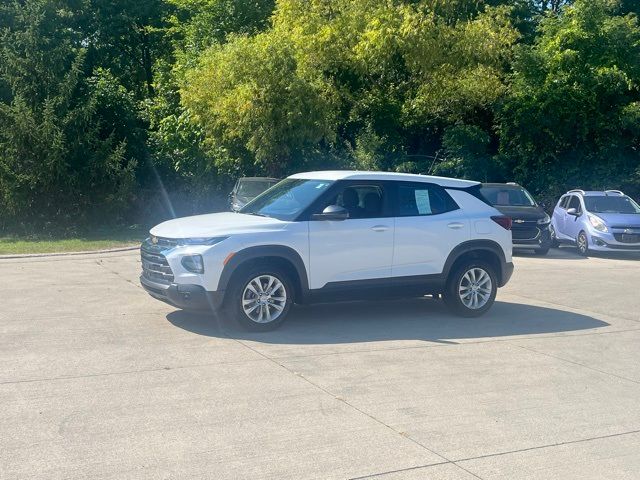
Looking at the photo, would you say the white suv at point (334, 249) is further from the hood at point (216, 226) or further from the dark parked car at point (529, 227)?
the dark parked car at point (529, 227)

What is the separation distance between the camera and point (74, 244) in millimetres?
19672

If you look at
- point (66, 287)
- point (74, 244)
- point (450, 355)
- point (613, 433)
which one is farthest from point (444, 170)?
point (613, 433)

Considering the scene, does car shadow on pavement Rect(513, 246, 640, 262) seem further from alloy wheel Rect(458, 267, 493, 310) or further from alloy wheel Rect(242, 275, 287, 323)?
alloy wheel Rect(242, 275, 287, 323)

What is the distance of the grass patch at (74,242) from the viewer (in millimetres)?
18203

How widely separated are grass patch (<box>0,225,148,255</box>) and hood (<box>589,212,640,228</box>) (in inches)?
468

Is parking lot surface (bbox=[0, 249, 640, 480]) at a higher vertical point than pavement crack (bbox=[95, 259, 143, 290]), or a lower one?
lower

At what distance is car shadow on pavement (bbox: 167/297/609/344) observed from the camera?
927 cm

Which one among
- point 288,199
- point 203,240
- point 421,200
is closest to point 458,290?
point 421,200

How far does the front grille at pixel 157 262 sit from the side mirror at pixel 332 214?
1.74 meters

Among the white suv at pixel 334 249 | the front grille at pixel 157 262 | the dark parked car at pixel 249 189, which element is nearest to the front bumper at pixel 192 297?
the white suv at pixel 334 249

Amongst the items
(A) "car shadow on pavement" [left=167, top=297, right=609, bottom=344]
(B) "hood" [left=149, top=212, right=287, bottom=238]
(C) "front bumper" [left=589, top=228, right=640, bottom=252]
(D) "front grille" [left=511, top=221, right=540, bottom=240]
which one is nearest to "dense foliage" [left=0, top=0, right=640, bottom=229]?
(D) "front grille" [left=511, top=221, right=540, bottom=240]

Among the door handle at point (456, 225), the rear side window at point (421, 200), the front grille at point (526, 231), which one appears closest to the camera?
the rear side window at point (421, 200)

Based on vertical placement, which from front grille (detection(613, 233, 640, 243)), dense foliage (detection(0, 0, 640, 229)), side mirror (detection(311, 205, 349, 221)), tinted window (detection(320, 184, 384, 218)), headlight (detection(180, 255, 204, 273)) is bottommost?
front grille (detection(613, 233, 640, 243))

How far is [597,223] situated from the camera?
2017cm
